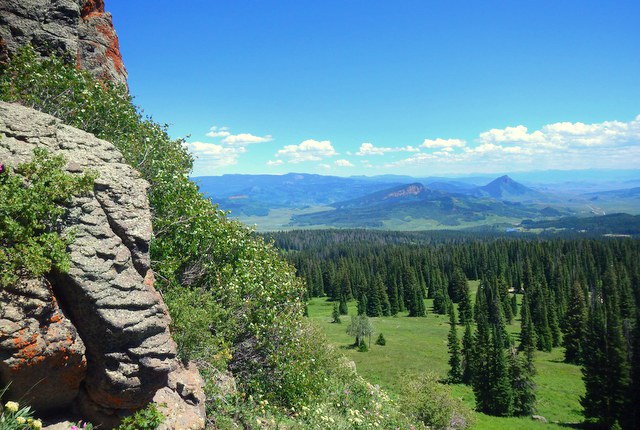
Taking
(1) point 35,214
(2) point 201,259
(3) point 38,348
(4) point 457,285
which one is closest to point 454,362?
(4) point 457,285

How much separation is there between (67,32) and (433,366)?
87.4 meters

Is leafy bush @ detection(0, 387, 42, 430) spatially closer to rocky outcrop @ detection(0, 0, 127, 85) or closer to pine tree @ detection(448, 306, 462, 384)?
rocky outcrop @ detection(0, 0, 127, 85)

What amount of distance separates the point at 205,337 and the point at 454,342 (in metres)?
78.4

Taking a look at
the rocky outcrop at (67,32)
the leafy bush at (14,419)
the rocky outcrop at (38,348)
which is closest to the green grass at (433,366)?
the rocky outcrop at (67,32)

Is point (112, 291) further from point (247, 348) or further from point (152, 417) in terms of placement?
point (247, 348)

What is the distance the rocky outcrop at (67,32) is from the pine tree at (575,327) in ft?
359

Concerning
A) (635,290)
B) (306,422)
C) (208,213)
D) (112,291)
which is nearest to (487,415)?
(306,422)

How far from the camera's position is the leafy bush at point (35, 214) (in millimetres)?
8102

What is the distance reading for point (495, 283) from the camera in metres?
127

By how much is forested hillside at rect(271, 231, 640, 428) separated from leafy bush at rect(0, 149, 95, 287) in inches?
1775

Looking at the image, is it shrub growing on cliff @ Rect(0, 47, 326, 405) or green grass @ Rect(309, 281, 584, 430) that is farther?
green grass @ Rect(309, 281, 584, 430)

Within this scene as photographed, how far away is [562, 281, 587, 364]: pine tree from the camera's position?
9325 centimetres

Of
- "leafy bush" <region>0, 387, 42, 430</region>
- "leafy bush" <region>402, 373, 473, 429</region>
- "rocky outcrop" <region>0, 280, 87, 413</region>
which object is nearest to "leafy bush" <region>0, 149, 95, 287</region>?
"rocky outcrop" <region>0, 280, 87, 413</region>

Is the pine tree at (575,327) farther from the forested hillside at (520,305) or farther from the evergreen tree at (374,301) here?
the evergreen tree at (374,301)
